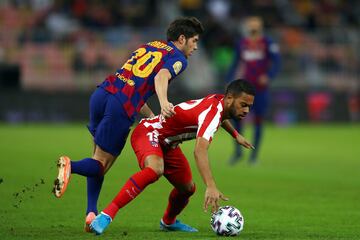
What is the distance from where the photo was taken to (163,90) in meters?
8.55

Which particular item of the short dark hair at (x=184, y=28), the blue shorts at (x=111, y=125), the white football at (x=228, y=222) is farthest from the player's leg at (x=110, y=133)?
the white football at (x=228, y=222)

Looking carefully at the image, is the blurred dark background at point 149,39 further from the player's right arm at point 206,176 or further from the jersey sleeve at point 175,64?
the player's right arm at point 206,176

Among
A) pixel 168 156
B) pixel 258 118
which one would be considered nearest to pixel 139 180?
pixel 168 156

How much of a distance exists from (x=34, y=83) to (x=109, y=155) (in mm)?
17981

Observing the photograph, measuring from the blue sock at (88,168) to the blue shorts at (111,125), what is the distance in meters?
0.19

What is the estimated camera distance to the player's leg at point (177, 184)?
29.0 feet

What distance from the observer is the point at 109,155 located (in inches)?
354

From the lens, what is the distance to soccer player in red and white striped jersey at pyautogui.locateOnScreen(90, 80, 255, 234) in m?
8.19

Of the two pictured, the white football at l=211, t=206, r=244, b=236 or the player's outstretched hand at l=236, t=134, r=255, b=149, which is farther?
the player's outstretched hand at l=236, t=134, r=255, b=149

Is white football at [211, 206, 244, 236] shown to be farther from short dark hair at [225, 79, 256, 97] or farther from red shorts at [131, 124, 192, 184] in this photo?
short dark hair at [225, 79, 256, 97]

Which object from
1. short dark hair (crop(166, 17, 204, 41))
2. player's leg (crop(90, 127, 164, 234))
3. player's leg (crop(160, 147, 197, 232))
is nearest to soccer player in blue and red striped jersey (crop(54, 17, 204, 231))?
short dark hair (crop(166, 17, 204, 41))

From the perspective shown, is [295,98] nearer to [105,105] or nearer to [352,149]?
[352,149]

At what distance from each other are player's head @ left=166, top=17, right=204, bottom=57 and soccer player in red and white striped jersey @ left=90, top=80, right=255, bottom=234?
73cm

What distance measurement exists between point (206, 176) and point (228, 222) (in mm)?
647
